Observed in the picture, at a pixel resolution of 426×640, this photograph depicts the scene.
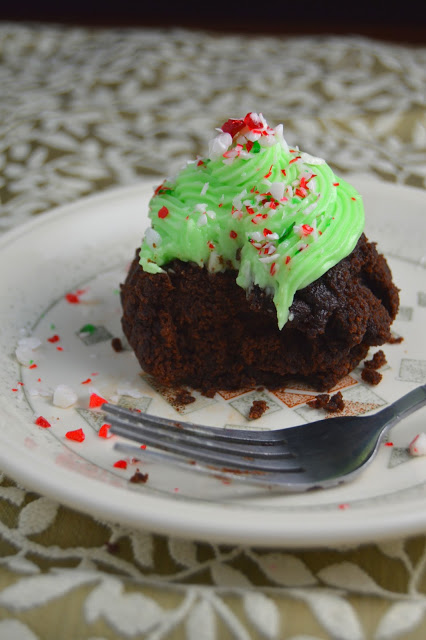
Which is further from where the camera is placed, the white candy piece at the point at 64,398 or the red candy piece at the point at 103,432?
the white candy piece at the point at 64,398

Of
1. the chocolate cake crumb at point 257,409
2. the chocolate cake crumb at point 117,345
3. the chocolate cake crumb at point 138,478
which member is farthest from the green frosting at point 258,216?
the chocolate cake crumb at point 138,478

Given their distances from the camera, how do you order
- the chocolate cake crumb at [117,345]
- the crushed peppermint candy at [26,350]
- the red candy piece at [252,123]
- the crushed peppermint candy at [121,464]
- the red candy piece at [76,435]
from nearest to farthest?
the crushed peppermint candy at [121,464]
the red candy piece at [76,435]
the red candy piece at [252,123]
the crushed peppermint candy at [26,350]
the chocolate cake crumb at [117,345]

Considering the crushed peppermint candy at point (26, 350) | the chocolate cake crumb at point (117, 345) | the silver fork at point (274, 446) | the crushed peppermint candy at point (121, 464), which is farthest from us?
the chocolate cake crumb at point (117, 345)

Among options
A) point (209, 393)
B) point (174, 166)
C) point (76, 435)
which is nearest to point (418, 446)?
point (209, 393)

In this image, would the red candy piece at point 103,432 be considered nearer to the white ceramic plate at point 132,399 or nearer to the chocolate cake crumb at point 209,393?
the white ceramic plate at point 132,399

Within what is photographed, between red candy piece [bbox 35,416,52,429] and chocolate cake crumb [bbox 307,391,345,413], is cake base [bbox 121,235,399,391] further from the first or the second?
red candy piece [bbox 35,416,52,429]

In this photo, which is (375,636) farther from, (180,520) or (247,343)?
(247,343)

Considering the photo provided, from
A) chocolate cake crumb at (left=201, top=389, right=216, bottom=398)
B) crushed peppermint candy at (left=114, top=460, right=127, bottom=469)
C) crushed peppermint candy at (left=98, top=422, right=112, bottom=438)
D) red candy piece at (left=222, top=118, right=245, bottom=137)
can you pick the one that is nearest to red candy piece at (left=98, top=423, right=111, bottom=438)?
crushed peppermint candy at (left=98, top=422, right=112, bottom=438)

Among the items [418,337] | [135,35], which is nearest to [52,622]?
[418,337]
